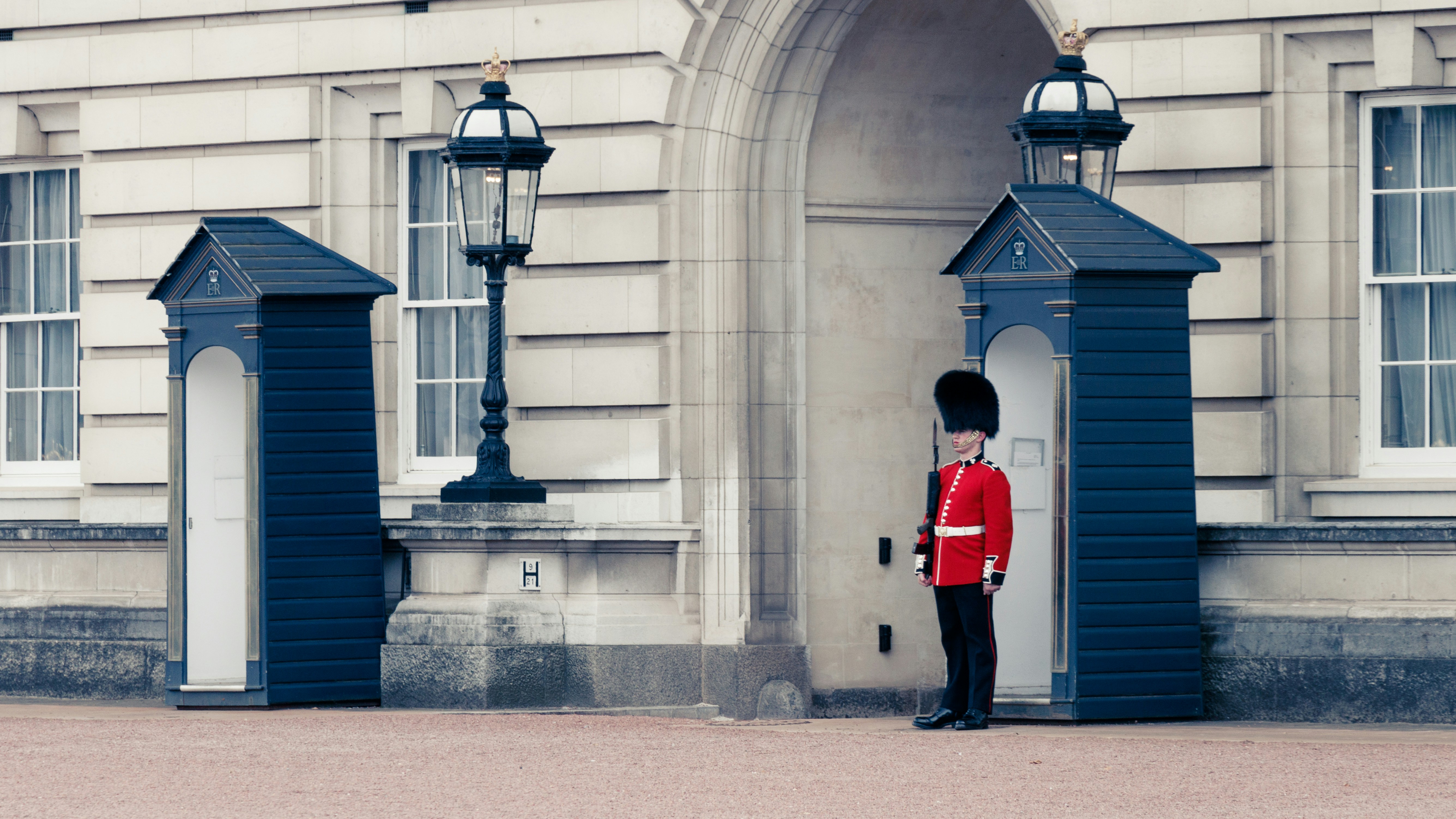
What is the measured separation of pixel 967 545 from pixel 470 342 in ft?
11.6

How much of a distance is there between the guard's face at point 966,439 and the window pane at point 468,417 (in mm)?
3262

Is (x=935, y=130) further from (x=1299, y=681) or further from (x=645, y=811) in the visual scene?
(x=645, y=811)

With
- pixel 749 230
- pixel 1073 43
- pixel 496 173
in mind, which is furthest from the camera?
pixel 749 230

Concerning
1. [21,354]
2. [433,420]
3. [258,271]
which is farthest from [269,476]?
[21,354]

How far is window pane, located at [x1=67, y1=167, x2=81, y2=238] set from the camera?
12422 millimetres

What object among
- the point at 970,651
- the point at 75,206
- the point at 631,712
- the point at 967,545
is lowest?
the point at 631,712

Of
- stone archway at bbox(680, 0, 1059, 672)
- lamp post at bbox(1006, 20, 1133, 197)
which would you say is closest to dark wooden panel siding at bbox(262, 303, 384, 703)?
stone archway at bbox(680, 0, 1059, 672)

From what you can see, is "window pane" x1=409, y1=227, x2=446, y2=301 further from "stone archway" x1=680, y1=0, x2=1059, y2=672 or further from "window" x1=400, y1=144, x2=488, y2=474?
"stone archway" x1=680, y1=0, x2=1059, y2=672

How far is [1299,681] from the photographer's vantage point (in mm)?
9148

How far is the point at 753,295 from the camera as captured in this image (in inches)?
428

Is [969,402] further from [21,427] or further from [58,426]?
[21,427]

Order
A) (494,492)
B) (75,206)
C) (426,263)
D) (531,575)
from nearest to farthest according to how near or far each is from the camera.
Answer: (494,492) < (531,575) < (426,263) < (75,206)

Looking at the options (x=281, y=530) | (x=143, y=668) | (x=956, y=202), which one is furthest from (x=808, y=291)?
(x=143, y=668)

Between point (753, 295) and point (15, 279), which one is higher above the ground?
point (15, 279)
